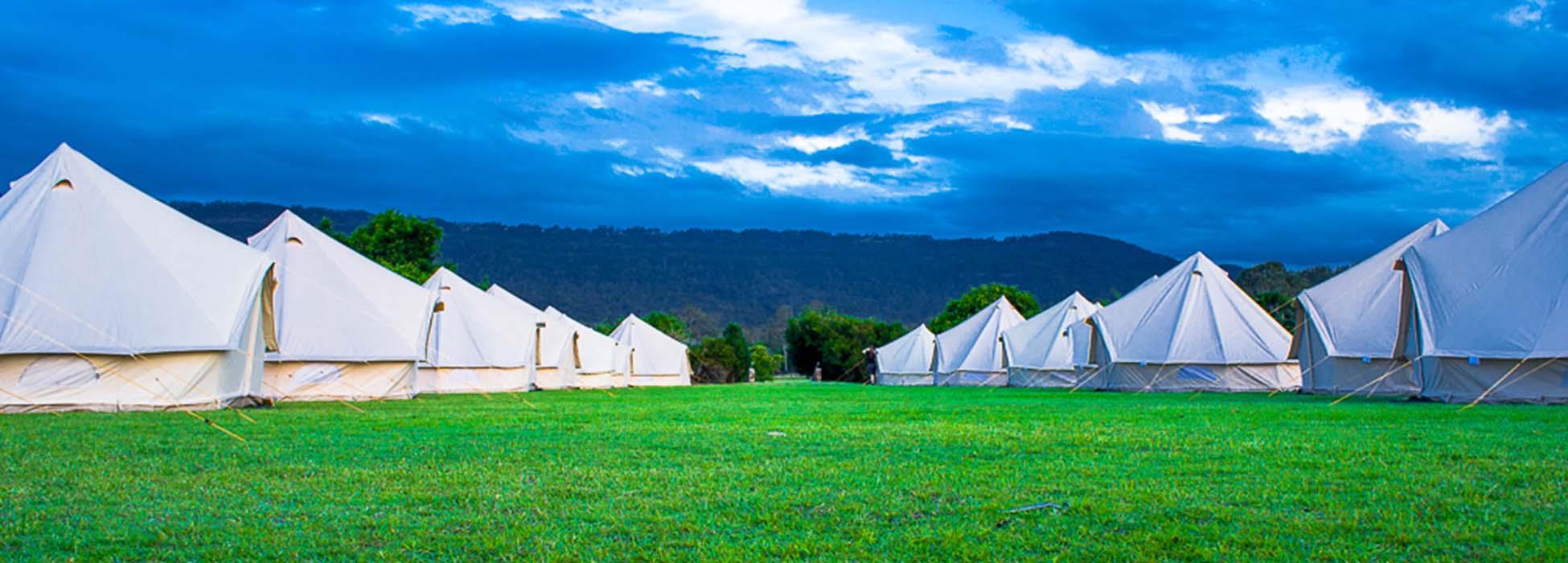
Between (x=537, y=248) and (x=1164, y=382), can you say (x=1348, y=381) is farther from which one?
(x=537, y=248)

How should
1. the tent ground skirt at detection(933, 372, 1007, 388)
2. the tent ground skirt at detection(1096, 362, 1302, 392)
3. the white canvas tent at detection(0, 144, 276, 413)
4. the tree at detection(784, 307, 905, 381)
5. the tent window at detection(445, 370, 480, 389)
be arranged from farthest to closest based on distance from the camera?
the tree at detection(784, 307, 905, 381) → the tent ground skirt at detection(933, 372, 1007, 388) → the tent window at detection(445, 370, 480, 389) → the tent ground skirt at detection(1096, 362, 1302, 392) → the white canvas tent at detection(0, 144, 276, 413)

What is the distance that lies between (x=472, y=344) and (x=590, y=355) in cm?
1355

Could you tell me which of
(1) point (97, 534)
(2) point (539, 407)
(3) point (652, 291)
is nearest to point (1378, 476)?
(1) point (97, 534)

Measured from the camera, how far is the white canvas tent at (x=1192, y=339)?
30.1 metres

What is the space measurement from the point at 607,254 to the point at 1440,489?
123220mm

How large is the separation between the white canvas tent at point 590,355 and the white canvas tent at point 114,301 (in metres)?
22.4

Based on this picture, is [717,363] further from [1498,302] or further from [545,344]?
[1498,302]

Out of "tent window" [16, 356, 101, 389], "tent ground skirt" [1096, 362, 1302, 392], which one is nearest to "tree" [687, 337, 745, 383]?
"tent ground skirt" [1096, 362, 1302, 392]

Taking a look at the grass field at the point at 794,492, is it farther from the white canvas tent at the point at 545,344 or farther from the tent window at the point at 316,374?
the white canvas tent at the point at 545,344

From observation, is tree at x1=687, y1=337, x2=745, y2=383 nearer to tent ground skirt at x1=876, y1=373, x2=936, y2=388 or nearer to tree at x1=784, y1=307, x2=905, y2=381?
tree at x1=784, y1=307, x2=905, y2=381

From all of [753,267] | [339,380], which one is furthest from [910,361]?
[753,267]

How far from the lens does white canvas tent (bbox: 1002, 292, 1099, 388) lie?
120 ft

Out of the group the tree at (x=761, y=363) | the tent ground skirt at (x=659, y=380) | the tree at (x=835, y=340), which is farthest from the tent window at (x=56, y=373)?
the tree at (x=761, y=363)

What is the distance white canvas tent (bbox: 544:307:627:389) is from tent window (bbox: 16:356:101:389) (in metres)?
24.7
